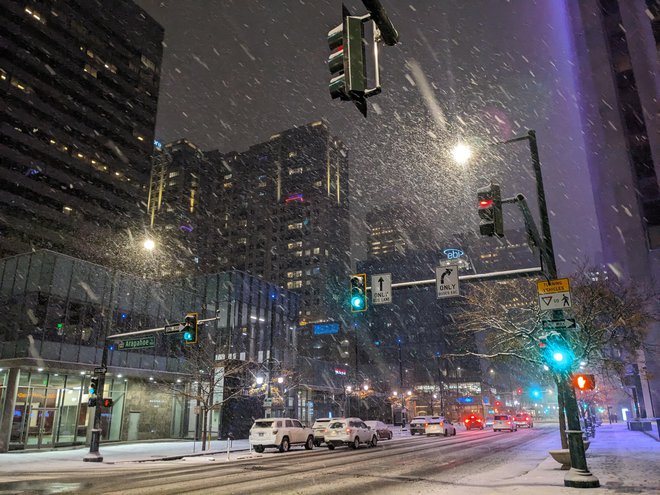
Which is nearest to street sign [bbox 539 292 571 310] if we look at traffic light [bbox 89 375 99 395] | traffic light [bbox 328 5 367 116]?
traffic light [bbox 328 5 367 116]

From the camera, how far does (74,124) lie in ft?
317

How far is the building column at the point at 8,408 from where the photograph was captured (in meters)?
27.0

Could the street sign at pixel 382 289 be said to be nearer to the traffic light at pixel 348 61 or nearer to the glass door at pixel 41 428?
the traffic light at pixel 348 61

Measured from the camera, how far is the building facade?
28.7 metres

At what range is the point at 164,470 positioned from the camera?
18.6 metres

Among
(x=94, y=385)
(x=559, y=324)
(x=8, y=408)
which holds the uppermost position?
(x=559, y=324)

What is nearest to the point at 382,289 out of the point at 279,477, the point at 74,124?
the point at 279,477

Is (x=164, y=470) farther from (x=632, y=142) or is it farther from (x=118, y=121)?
(x=118, y=121)

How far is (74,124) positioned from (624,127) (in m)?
91.3

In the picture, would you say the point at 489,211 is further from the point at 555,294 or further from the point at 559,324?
the point at 559,324

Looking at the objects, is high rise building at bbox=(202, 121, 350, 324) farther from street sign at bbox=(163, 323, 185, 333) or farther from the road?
the road

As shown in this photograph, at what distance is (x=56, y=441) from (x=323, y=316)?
131824 millimetres

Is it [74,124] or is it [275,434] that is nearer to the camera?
[275,434]

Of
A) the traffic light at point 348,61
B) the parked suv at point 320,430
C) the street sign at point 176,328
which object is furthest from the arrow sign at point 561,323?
the parked suv at point 320,430
